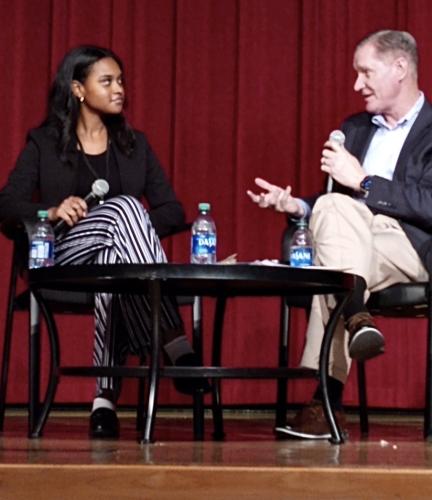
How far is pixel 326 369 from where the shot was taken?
92.7 inches

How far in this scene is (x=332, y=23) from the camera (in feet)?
14.1

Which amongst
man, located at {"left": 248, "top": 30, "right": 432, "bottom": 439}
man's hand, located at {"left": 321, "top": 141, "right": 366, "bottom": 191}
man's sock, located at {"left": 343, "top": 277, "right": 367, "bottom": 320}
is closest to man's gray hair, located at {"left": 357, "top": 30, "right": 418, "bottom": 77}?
man, located at {"left": 248, "top": 30, "right": 432, "bottom": 439}

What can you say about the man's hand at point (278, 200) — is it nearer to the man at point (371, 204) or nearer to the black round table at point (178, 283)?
the man at point (371, 204)

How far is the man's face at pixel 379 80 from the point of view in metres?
3.03

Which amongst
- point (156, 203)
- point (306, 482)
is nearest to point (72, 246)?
point (156, 203)

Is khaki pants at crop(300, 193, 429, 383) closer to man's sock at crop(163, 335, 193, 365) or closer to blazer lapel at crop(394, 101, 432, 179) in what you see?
blazer lapel at crop(394, 101, 432, 179)

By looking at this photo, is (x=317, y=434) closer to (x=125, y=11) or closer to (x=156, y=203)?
(x=156, y=203)

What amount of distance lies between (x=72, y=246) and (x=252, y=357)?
1.60 m

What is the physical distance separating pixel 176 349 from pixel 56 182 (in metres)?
0.76

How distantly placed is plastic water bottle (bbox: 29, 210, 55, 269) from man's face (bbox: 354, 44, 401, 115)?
955 millimetres

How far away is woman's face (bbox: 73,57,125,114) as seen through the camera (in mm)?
3189

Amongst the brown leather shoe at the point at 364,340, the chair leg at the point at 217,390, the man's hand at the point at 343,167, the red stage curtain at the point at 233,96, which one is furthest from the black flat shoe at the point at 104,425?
the red stage curtain at the point at 233,96

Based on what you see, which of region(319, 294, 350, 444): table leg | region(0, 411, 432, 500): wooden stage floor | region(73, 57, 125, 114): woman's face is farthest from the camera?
region(73, 57, 125, 114): woman's face

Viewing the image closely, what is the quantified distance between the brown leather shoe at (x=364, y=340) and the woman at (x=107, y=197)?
36 centimetres
